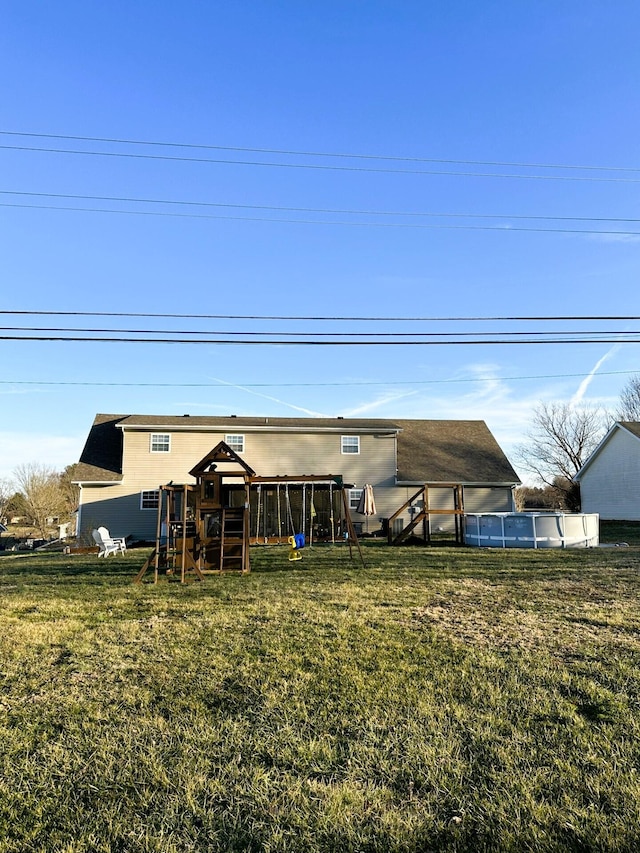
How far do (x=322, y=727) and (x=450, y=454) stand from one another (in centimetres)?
2584

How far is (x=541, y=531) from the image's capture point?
60.3 ft

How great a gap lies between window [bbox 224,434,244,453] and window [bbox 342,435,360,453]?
478cm

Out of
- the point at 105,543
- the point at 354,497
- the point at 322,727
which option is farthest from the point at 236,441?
the point at 322,727

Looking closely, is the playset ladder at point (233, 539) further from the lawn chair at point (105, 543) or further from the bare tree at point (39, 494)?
the bare tree at point (39, 494)

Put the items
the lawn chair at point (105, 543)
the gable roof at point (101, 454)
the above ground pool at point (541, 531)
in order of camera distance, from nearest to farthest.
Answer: the lawn chair at point (105, 543)
the above ground pool at point (541, 531)
the gable roof at point (101, 454)

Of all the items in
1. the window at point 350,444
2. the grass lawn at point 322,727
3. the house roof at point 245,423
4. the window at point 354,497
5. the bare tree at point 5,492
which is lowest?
the grass lawn at point 322,727

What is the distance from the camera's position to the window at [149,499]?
79.9 feet

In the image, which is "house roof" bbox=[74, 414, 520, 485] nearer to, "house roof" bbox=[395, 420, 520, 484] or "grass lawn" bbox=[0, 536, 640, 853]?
"house roof" bbox=[395, 420, 520, 484]

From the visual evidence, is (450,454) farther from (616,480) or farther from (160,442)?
(160,442)

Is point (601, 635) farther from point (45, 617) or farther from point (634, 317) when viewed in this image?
point (634, 317)

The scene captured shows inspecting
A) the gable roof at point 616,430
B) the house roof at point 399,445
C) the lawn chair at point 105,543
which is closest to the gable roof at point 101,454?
the house roof at point 399,445

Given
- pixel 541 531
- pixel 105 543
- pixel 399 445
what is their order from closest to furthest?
pixel 105 543
pixel 541 531
pixel 399 445

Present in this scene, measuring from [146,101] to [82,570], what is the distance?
36.8 feet

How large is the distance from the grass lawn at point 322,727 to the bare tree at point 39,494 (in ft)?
106
